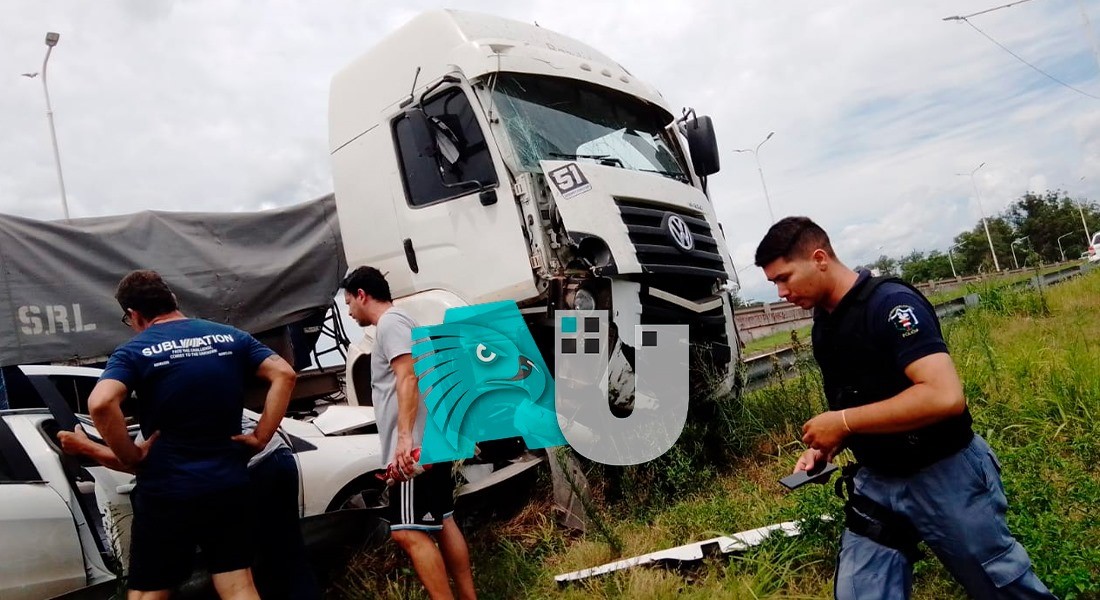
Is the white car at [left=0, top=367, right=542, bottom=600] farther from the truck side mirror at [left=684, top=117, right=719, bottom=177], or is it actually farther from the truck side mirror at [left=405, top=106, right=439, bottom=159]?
the truck side mirror at [left=684, top=117, right=719, bottom=177]

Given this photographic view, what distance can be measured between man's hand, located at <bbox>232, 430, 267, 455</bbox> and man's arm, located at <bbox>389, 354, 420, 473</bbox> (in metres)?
0.59

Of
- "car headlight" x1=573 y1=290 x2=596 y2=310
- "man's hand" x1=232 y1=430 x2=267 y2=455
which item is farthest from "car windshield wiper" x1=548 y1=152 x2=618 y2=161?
"man's hand" x1=232 y1=430 x2=267 y2=455

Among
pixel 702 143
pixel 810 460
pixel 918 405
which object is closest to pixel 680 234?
pixel 702 143

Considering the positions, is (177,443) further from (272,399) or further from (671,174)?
(671,174)

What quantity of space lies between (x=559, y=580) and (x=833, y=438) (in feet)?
6.06

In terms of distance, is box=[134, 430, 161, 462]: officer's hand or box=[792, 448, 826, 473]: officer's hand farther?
box=[134, 430, 161, 462]: officer's hand

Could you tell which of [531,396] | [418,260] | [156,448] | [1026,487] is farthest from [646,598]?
[418,260]

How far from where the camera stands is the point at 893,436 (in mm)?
1996

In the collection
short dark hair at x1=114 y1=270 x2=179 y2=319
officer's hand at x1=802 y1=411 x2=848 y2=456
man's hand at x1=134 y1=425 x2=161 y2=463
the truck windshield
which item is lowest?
officer's hand at x1=802 y1=411 x2=848 y2=456

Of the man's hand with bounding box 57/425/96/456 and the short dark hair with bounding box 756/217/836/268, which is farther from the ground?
the short dark hair with bounding box 756/217/836/268

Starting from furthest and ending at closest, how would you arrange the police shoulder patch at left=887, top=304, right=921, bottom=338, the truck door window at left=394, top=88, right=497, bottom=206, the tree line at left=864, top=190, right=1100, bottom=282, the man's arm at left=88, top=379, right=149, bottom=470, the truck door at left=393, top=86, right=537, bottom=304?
1. the tree line at left=864, top=190, right=1100, bottom=282
2. the truck door window at left=394, top=88, right=497, bottom=206
3. the truck door at left=393, top=86, right=537, bottom=304
4. the man's arm at left=88, top=379, right=149, bottom=470
5. the police shoulder patch at left=887, top=304, right=921, bottom=338

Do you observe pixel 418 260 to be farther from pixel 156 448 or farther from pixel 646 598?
pixel 646 598

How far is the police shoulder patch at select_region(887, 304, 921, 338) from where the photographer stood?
190 cm

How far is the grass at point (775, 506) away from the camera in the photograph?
9.23ft
